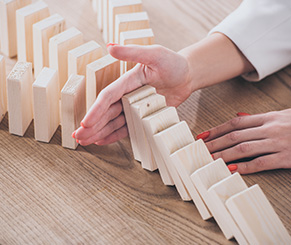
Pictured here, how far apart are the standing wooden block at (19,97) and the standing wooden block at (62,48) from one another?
6 cm

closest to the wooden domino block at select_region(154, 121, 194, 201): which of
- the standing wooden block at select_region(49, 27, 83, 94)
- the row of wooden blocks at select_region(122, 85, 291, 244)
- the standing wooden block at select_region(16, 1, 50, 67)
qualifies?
the row of wooden blocks at select_region(122, 85, 291, 244)

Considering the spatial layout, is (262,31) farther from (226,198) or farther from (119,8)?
(226,198)

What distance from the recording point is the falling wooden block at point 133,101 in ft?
2.28

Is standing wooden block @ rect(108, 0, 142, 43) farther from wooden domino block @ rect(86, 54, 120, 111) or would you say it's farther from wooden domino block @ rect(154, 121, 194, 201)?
wooden domino block @ rect(154, 121, 194, 201)

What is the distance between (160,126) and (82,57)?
0.18m

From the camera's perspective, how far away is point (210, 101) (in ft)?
2.81

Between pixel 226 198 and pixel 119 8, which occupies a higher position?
pixel 119 8

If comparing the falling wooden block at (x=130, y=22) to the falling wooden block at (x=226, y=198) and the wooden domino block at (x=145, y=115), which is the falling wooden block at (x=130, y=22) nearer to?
the wooden domino block at (x=145, y=115)

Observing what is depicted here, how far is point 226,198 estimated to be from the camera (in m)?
0.61

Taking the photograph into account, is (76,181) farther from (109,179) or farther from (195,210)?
(195,210)

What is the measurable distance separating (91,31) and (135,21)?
0.54ft

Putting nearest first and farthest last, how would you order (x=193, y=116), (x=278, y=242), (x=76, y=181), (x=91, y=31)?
1. (x=278, y=242)
2. (x=76, y=181)
3. (x=193, y=116)
4. (x=91, y=31)

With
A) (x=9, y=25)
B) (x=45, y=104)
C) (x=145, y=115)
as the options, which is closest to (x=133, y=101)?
(x=145, y=115)

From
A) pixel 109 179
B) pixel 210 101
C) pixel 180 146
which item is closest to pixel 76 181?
pixel 109 179
